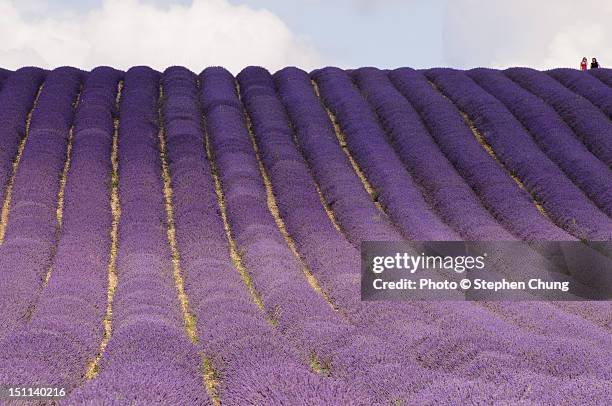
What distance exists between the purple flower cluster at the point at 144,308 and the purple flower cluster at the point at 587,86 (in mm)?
12874

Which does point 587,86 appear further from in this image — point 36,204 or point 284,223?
point 36,204

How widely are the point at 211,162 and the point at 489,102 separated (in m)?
8.81

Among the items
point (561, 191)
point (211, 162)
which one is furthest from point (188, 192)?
point (561, 191)

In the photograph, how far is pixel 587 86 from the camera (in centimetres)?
2703

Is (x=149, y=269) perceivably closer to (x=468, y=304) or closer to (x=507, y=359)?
(x=468, y=304)

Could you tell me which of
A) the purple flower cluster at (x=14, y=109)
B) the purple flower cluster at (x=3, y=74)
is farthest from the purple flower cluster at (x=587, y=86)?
the purple flower cluster at (x=3, y=74)

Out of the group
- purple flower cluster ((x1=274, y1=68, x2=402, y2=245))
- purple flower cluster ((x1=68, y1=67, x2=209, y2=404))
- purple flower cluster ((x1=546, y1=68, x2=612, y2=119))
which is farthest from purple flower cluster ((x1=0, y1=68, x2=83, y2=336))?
purple flower cluster ((x1=546, y1=68, x2=612, y2=119))

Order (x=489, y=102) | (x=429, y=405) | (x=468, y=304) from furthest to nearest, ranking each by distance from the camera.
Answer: (x=489, y=102) → (x=468, y=304) → (x=429, y=405)

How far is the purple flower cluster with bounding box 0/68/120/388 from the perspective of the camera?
845 cm

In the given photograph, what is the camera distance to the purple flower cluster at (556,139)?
1870 cm

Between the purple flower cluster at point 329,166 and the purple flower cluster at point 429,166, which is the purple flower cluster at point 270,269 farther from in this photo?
the purple flower cluster at point 429,166

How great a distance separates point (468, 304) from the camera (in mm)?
11852

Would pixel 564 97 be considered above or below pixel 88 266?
above

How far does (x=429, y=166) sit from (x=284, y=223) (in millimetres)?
4547
